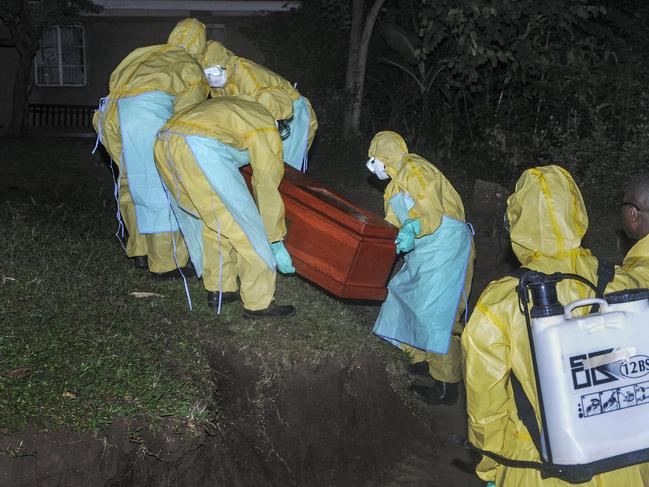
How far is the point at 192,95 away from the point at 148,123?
1.28 feet

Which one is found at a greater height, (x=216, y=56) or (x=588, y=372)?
(x=588, y=372)

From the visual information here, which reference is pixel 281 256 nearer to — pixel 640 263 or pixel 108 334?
pixel 108 334

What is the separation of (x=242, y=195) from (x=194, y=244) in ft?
2.09

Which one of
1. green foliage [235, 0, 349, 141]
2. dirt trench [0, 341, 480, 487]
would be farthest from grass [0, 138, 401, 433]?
green foliage [235, 0, 349, 141]

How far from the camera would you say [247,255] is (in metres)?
5.33

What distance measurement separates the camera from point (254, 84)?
262 inches

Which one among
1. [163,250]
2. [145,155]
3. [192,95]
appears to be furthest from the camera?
[163,250]

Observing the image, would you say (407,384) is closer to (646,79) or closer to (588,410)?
(588,410)

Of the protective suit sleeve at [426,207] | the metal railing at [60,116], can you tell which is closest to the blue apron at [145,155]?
the protective suit sleeve at [426,207]

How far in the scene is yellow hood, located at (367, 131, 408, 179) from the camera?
5.89m

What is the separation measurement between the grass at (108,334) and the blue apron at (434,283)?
0.36 metres

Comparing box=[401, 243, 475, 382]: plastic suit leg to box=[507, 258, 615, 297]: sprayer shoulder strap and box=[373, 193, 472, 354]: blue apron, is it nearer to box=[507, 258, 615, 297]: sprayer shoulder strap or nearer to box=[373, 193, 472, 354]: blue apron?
box=[373, 193, 472, 354]: blue apron

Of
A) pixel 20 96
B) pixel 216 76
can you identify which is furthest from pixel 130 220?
pixel 20 96

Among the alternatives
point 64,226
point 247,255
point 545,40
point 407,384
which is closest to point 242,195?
point 247,255
